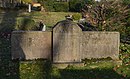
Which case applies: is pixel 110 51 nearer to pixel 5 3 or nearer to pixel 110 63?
pixel 110 63

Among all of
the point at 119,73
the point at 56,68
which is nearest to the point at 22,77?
the point at 56,68

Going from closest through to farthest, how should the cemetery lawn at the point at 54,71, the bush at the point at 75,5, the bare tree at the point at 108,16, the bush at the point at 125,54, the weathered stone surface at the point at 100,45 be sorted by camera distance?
the cemetery lawn at the point at 54,71 < the weathered stone surface at the point at 100,45 < the bush at the point at 125,54 < the bare tree at the point at 108,16 < the bush at the point at 75,5

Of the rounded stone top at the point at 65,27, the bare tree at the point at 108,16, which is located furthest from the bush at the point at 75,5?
the rounded stone top at the point at 65,27

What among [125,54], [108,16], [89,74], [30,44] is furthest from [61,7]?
[89,74]

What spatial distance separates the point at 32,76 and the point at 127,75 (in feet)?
8.91

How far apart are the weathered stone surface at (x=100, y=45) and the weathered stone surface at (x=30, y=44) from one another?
118 centimetres

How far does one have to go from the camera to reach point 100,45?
33.8 ft

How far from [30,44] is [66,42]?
1.10 meters

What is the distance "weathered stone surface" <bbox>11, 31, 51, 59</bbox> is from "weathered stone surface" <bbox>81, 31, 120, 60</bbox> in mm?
1179

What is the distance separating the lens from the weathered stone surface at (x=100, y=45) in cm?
1011

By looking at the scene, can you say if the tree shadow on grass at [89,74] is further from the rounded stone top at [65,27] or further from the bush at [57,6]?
the bush at [57,6]

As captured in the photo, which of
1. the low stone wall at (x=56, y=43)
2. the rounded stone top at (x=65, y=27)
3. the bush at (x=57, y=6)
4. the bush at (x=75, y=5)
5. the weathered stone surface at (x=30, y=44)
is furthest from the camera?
the bush at (x=57, y=6)

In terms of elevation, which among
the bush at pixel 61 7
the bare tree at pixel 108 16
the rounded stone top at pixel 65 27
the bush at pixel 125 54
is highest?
the bush at pixel 61 7

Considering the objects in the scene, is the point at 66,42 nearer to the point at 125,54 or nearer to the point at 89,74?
the point at 89,74
